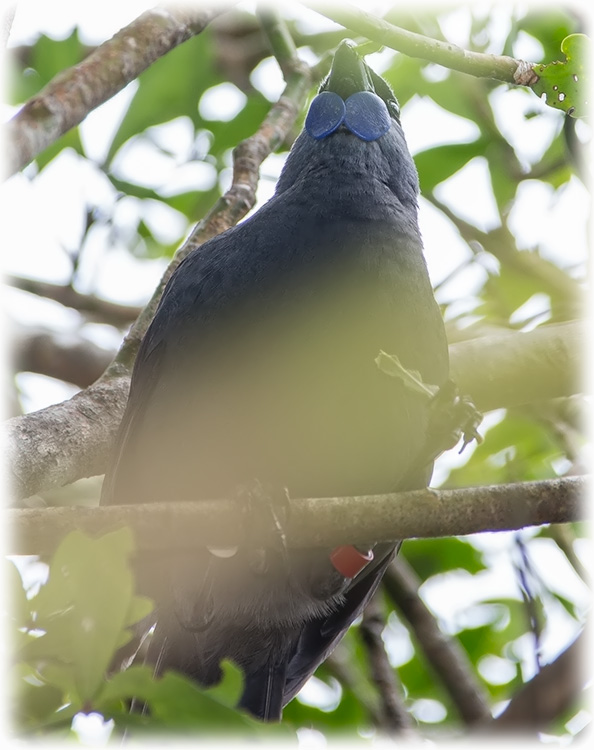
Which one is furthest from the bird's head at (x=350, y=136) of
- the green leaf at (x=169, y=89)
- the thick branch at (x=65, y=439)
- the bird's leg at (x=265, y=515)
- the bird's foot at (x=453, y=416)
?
the bird's foot at (x=453, y=416)

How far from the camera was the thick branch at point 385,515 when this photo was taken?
213 cm

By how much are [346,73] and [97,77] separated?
3.43 ft

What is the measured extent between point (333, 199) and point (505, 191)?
151cm

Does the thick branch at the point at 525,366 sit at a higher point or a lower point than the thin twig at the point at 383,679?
higher

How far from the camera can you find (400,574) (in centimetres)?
406

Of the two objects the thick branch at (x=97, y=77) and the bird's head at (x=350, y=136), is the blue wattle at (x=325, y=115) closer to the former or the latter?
A: the bird's head at (x=350, y=136)

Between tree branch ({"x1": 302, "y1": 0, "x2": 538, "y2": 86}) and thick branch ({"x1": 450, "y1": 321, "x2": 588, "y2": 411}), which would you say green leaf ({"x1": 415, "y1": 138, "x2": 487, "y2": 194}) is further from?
tree branch ({"x1": 302, "y1": 0, "x2": 538, "y2": 86})

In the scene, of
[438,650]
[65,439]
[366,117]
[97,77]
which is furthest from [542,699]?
[366,117]

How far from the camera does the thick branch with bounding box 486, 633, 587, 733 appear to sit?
1.96m

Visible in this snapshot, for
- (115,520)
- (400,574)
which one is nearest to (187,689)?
(115,520)

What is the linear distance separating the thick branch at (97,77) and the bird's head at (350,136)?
0.50 metres

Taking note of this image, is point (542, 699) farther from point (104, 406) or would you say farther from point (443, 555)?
point (443, 555)

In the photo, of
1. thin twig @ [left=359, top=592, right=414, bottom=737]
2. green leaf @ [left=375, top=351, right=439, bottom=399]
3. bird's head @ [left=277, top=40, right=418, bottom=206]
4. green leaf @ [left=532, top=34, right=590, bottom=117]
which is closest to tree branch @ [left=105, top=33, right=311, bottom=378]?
bird's head @ [left=277, top=40, right=418, bottom=206]

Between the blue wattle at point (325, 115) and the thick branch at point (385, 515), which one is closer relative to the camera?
the thick branch at point (385, 515)
